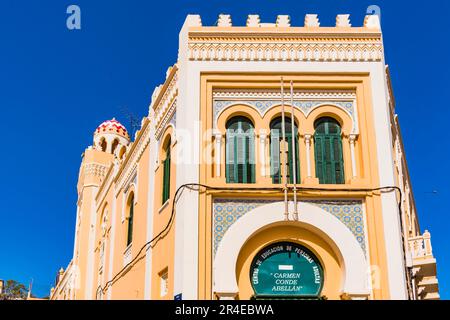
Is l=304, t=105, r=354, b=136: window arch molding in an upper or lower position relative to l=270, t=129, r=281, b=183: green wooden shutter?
upper

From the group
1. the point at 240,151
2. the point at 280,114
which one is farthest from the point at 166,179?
the point at 280,114

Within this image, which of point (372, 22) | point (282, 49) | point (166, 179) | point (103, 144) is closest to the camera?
point (282, 49)

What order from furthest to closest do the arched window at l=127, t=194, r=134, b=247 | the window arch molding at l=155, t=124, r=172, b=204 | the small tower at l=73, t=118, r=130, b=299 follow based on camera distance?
the small tower at l=73, t=118, r=130, b=299
the arched window at l=127, t=194, r=134, b=247
the window arch molding at l=155, t=124, r=172, b=204

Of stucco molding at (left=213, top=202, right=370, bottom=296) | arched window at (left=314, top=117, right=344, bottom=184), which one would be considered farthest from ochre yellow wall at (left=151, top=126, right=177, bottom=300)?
arched window at (left=314, top=117, right=344, bottom=184)

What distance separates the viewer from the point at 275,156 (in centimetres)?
1279

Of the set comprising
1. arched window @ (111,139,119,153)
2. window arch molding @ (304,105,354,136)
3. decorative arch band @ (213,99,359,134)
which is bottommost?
window arch molding @ (304,105,354,136)

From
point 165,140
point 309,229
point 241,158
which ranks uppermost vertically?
point 165,140

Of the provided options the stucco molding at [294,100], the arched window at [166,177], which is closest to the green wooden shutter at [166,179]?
the arched window at [166,177]

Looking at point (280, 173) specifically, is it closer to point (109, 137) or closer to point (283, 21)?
point (283, 21)

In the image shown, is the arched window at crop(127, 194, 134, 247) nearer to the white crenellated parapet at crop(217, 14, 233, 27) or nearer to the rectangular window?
the rectangular window

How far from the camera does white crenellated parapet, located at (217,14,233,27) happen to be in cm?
1342

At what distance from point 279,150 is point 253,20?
9.54ft

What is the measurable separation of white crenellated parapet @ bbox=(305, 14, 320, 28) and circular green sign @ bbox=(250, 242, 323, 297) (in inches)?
182

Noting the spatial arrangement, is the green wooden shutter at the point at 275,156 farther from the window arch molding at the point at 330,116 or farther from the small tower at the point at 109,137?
the small tower at the point at 109,137
